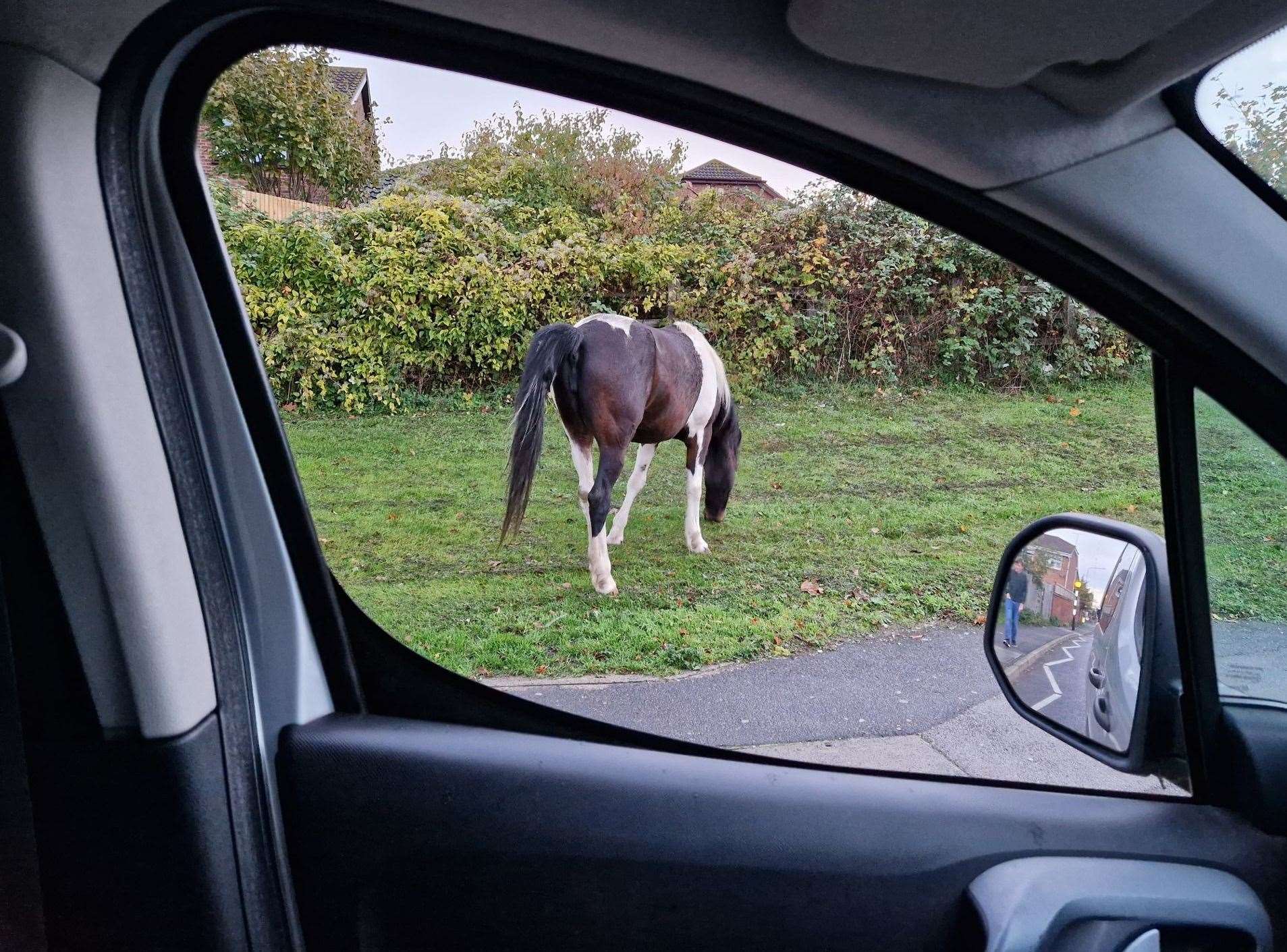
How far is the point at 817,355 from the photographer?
170 centimetres

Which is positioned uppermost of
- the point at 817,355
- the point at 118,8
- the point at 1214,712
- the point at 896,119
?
the point at 118,8

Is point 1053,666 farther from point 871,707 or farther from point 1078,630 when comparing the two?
point 871,707

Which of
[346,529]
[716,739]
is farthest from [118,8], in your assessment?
[716,739]

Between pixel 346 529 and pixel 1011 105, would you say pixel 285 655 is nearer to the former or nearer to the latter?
pixel 346 529

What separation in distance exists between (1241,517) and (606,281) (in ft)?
4.32

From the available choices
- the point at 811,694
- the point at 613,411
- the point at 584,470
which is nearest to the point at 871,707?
the point at 811,694

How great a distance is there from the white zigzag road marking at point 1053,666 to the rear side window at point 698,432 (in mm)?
13

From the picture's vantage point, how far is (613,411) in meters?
3.24

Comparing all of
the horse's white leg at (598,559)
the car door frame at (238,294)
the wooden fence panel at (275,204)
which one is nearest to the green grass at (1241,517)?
the car door frame at (238,294)

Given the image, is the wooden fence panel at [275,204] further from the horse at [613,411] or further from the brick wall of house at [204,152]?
the horse at [613,411]

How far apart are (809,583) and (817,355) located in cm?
71

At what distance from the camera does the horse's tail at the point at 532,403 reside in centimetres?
222

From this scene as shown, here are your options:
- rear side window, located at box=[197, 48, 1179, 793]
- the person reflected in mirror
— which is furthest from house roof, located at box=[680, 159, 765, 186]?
the person reflected in mirror

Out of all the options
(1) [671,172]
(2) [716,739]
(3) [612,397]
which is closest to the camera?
(1) [671,172]
